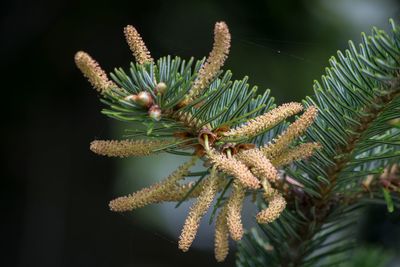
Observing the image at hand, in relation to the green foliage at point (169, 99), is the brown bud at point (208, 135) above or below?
below

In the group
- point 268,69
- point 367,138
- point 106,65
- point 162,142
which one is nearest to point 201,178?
point 162,142

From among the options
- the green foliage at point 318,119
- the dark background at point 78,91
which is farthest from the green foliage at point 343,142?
the dark background at point 78,91

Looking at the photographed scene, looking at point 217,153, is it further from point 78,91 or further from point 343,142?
point 78,91

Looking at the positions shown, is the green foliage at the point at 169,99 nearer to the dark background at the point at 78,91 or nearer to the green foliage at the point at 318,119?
the green foliage at the point at 318,119

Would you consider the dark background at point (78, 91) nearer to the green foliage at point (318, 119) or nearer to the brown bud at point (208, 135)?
the green foliage at point (318, 119)

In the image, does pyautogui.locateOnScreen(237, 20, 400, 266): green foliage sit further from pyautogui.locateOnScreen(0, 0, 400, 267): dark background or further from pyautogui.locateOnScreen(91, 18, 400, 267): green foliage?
pyautogui.locateOnScreen(0, 0, 400, 267): dark background

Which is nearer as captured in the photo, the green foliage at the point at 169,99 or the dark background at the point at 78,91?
the green foliage at the point at 169,99

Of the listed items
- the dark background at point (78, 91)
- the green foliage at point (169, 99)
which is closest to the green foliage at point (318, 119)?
the green foliage at point (169, 99)

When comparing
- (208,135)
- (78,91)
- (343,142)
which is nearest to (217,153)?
(208,135)

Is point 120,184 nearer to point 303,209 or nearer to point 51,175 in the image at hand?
point 51,175
